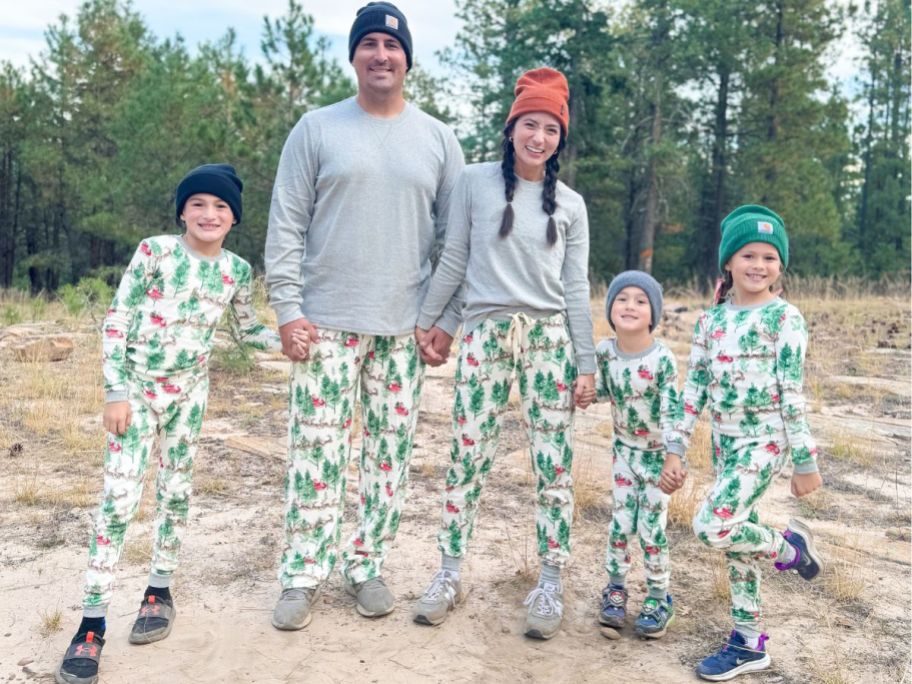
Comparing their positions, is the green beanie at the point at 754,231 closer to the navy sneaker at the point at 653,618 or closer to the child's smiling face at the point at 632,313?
the child's smiling face at the point at 632,313

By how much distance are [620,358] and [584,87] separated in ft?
74.4

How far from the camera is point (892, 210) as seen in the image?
2762cm

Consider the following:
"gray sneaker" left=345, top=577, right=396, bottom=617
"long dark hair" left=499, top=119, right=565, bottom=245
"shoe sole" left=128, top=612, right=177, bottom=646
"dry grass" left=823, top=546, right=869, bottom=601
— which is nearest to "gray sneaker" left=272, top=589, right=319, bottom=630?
"gray sneaker" left=345, top=577, right=396, bottom=617

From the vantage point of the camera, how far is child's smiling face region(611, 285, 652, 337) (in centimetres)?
301

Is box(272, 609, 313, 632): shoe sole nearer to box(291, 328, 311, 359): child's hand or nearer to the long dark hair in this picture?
box(291, 328, 311, 359): child's hand

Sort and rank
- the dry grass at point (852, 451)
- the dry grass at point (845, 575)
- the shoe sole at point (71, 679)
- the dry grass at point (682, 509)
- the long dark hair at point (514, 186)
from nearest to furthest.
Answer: the shoe sole at point (71, 679)
the long dark hair at point (514, 186)
the dry grass at point (845, 575)
the dry grass at point (682, 509)
the dry grass at point (852, 451)

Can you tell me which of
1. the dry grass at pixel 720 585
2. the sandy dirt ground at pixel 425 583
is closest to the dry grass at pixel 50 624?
the sandy dirt ground at pixel 425 583

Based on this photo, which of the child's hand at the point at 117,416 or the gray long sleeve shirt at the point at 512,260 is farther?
the gray long sleeve shirt at the point at 512,260

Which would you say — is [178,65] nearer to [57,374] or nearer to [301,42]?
Answer: [301,42]

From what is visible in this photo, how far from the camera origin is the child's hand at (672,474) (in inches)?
107

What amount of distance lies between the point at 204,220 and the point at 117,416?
758 mm

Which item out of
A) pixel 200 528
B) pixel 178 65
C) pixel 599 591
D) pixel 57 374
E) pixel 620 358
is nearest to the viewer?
pixel 620 358

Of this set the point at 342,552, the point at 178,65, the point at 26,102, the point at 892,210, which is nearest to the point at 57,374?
the point at 342,552

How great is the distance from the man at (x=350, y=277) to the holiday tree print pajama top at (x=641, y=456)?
0.72m
